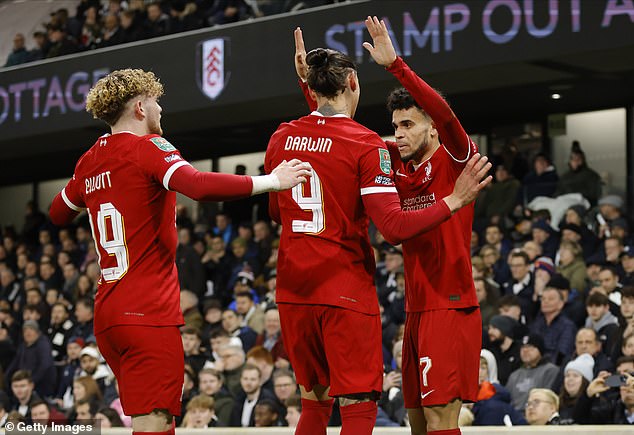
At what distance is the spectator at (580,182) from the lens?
40.5ft

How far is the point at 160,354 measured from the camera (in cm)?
487

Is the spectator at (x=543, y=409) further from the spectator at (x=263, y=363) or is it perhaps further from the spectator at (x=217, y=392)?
the spectator at (x=217, y=392)

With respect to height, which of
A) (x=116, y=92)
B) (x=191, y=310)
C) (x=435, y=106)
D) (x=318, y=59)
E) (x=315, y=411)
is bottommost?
(x=315, y=411)

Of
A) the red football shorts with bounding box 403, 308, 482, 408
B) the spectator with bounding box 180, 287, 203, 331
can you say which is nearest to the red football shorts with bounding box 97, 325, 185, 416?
the red football shorts with bounding box 403, 308, 482, 408

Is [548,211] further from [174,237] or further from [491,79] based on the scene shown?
[174,237]

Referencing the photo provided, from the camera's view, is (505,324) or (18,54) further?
(18,54)

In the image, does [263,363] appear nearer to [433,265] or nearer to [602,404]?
[602,404]

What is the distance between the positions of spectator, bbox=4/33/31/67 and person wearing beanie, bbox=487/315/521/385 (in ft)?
30.8

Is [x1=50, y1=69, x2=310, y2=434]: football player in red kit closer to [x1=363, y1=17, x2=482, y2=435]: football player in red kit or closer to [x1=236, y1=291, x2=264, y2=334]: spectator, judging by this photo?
[x1=363, y1=17, x2=482, y2=435]: football player in red kit

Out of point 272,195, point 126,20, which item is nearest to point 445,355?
point 272,195

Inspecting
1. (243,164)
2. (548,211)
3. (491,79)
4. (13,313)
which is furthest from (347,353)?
(243,164)

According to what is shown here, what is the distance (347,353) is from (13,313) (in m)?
10.7

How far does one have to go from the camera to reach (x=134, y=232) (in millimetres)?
4922

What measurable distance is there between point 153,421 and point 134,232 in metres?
0.81
